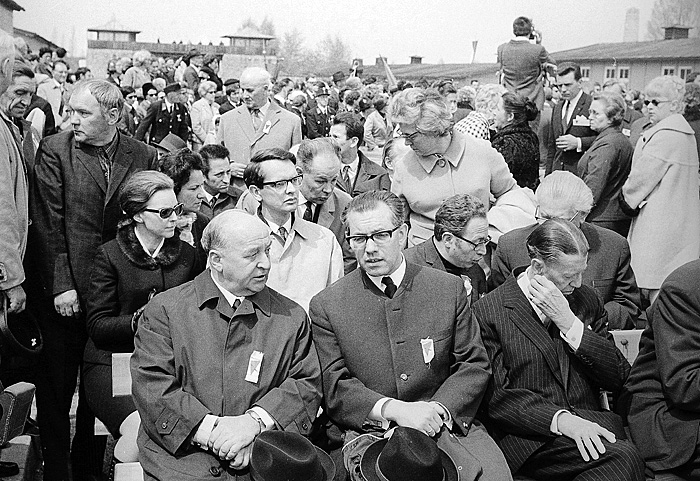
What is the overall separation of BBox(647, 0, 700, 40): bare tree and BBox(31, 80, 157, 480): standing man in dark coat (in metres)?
43.1

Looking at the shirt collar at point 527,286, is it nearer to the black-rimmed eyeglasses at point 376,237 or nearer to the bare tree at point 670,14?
the black-rimmed eyeglasses at point 376,237

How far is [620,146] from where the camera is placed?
270 inches

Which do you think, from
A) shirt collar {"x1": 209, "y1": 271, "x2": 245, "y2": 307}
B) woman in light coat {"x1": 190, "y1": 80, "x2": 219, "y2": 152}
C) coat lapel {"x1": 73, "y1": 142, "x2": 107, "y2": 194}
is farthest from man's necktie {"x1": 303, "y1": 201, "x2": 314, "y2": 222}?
woman in light coat {"x1": 190, "y1": 80, "x2": 219, "y2": 152}

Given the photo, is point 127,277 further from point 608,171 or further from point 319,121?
point 319,121

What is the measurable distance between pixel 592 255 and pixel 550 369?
1.11 meters

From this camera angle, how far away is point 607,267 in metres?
4.66

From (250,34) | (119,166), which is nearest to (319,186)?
(119,166)

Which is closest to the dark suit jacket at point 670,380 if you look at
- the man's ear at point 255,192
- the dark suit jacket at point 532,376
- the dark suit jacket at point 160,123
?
the dark suit jacket at point 532,376

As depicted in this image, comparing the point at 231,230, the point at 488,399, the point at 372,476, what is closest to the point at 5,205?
the point at 231,230

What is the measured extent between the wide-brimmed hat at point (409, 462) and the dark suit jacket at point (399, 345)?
423mm

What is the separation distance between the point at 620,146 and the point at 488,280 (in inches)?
100

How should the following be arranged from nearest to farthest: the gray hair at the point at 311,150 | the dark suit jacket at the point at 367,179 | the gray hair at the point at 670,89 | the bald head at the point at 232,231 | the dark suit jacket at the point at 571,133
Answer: the bald head at the point at 232,231 < the gray hair at the point at 311,150 < the gray hair at the point at 670,89 < the dark suit jacket at the point at 367,179 < the dark suit jacket at the point at 571,133

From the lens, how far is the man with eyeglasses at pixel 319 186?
490 centimetres

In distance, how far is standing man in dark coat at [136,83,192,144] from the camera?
1169 cm
